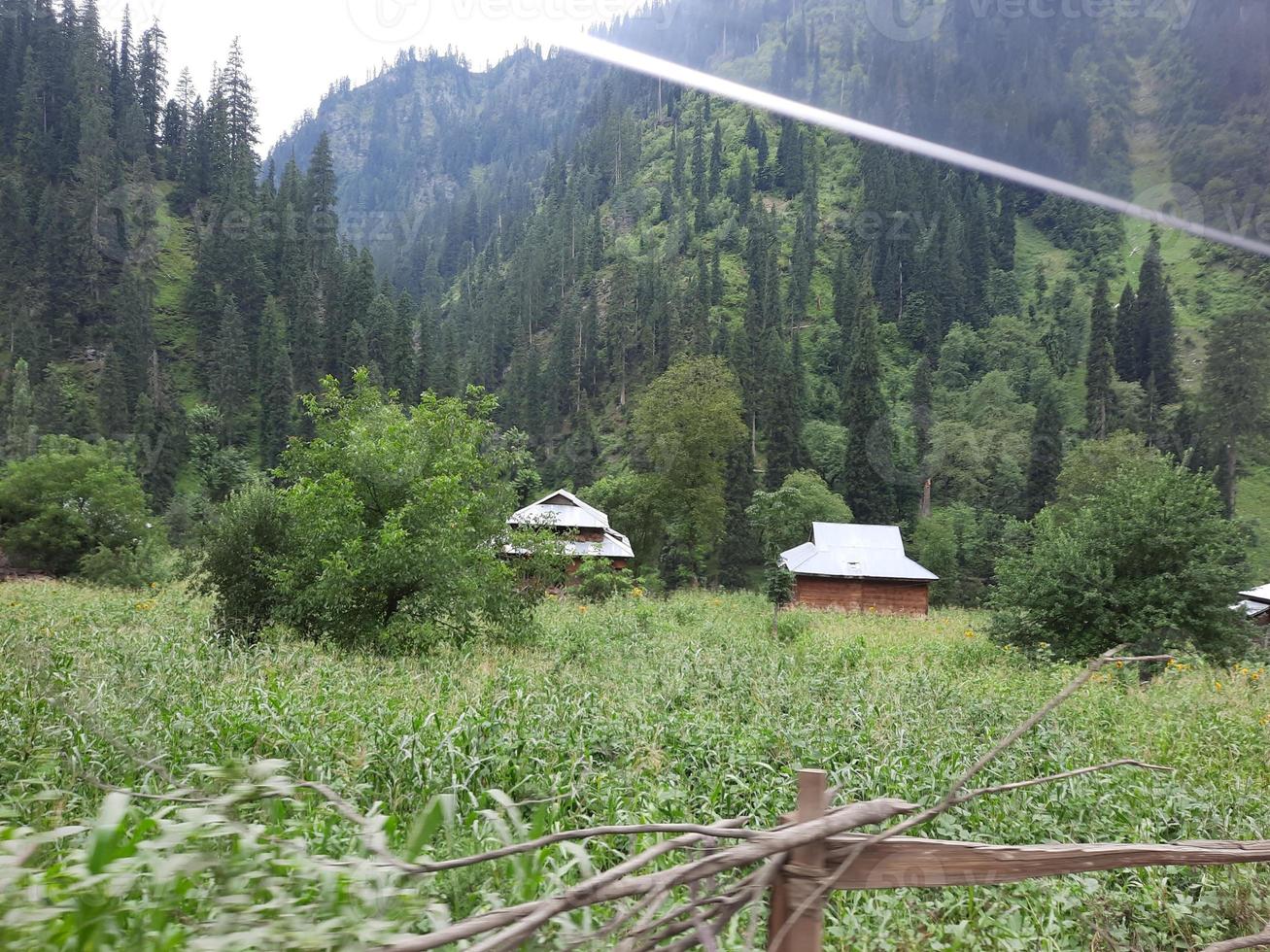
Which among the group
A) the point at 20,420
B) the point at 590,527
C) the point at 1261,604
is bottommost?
the point at 1261,604

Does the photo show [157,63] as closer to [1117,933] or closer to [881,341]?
Answer: [881,341]

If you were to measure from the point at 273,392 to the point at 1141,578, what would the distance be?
53.4m

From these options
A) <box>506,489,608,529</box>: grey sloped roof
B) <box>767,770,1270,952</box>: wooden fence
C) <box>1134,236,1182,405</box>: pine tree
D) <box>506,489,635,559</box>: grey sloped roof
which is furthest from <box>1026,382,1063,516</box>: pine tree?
<box>767,770,1270,952</box>: wooden fence

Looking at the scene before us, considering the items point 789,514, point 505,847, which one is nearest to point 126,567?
point 505,847

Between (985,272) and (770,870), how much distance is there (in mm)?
Answer: 97013

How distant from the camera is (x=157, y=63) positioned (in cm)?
7431

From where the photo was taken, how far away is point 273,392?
53.3 metres

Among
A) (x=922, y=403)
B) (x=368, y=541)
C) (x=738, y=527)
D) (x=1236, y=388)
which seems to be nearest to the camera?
(x=368, y=541)

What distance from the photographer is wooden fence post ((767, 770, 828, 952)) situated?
122 centimetres

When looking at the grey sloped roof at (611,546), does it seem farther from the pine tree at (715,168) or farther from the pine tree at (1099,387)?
the pine tree at (715,168)

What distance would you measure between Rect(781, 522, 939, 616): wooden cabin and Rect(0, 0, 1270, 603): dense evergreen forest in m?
5.62

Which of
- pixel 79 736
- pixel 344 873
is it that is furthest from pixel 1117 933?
pixel 79 736

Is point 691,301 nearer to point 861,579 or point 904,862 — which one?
point 861,579

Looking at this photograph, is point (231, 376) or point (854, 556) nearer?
point (854, 556)
